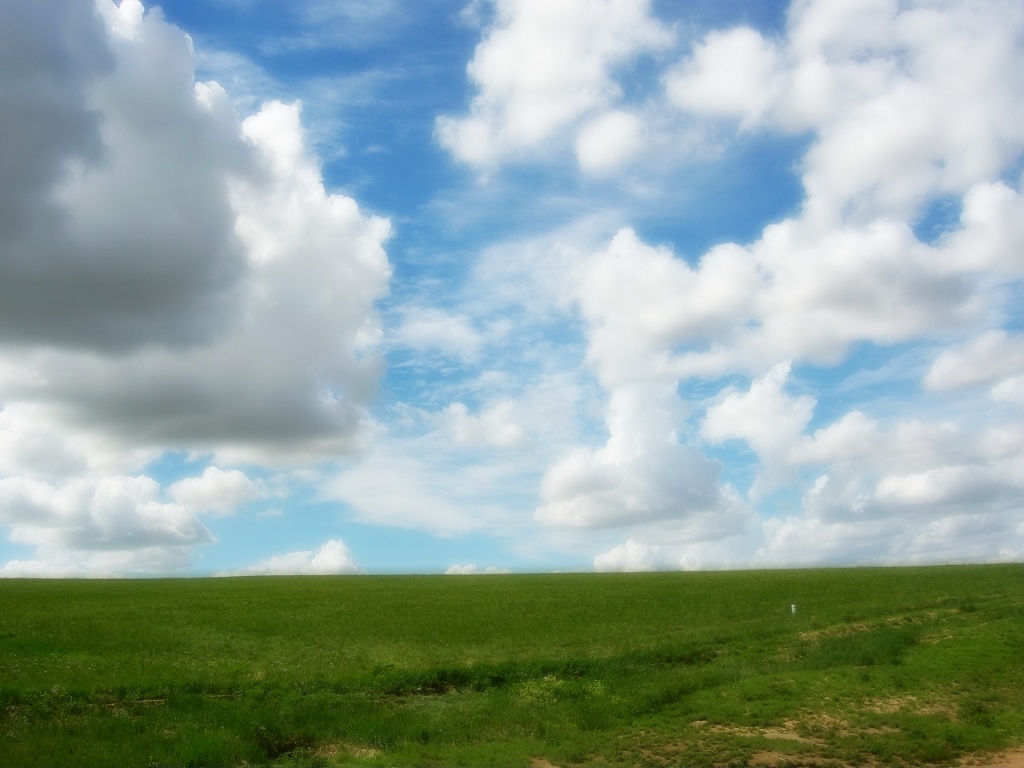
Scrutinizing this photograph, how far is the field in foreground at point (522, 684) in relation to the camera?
20469mm

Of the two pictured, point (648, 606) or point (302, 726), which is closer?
point (302, 726)

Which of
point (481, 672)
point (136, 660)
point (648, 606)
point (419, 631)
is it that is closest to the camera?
point (481, 672)

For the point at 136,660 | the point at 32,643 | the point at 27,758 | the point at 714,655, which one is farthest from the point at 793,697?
the point at 32,643

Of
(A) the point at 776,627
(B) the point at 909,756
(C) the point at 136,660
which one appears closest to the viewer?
(B) the point at 909,756

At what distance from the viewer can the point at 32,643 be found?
3731 cm

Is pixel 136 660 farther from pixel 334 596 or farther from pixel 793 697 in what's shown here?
pixel 334 596

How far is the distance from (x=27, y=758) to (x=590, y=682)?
1743cm

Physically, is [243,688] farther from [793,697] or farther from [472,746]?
[793,697]

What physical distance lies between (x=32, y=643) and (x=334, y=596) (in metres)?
28.5

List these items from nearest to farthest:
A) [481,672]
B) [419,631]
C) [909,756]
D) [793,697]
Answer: [909,756], [793,697], [481,672], [419,631]

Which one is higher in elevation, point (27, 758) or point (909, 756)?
point (27, 758)

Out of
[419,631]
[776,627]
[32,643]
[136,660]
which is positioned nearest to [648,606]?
[776,627]

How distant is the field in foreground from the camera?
20469 mm

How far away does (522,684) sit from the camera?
2930 cm
